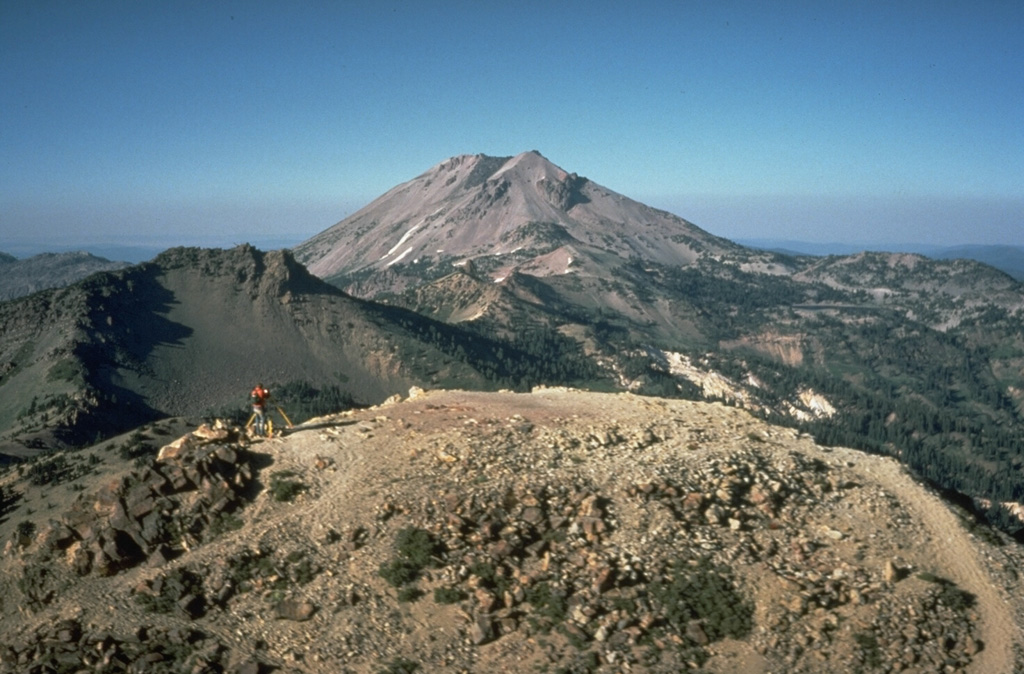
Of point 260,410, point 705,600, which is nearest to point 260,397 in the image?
point 260,410

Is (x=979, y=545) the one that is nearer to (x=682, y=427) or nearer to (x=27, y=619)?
(x=682, y=427)

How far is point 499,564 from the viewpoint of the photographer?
66.4 feet

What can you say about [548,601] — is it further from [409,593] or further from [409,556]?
[409,556]

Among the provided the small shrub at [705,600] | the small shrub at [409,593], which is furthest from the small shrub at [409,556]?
the small shrub at [705,600]

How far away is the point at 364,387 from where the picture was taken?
104 metres

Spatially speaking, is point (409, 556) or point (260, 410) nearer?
point (409, 556)

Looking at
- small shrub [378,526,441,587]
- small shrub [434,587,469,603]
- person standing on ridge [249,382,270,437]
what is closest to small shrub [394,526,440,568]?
small shrub [378,526,441,587]

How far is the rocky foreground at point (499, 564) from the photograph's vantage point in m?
17.9

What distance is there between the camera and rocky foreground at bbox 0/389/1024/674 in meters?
17.9

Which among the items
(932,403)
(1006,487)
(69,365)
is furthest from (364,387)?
(932,403)

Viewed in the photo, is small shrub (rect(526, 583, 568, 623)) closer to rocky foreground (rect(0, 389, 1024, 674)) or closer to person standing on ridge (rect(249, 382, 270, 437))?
Result: rocky foreground (rect(0, 389, 1024, 674))

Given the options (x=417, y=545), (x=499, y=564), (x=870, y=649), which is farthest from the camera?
(x=417, y=545)

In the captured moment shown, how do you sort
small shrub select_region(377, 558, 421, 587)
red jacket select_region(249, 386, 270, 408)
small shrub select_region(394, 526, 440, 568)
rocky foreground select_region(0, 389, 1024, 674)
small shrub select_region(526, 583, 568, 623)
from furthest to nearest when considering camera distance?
red jacket select_region(249, 386, 270, 408) → small shrub select_region(394, 526, 440, 568) → small shrub select_region(377, 558, 421, 587) → small shrub select_region(526, 583, 568, 623) → rocky foreground select_region(0, 389, 1024, 674)

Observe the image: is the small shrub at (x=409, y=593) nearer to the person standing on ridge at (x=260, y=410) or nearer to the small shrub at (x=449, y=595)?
the small shrub at (x=449, y=595)
